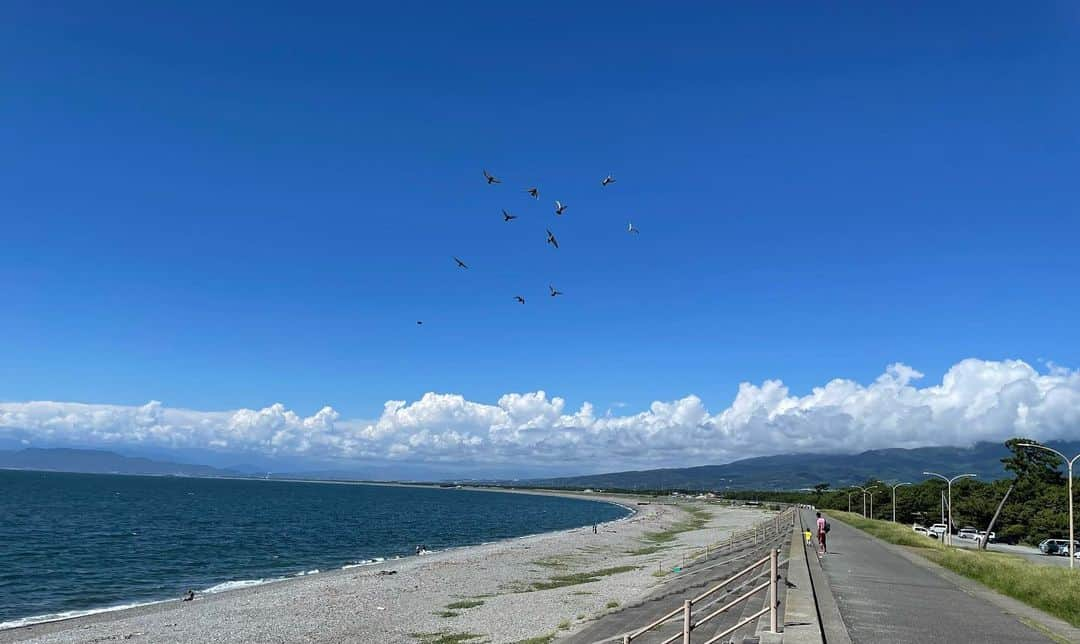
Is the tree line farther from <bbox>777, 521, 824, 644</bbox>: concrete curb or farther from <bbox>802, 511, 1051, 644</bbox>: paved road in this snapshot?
<bbox>777, 521, 824, 644</bbox>: concrete curb

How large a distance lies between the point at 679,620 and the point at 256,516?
104078 mm

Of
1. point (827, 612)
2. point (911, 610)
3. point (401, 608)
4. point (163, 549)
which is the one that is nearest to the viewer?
point (827, 612)

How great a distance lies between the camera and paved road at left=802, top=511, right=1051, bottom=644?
16.3 metres

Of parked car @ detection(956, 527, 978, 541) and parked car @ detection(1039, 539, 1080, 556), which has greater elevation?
parked car @ detection(1039, 539, 1080, 556)

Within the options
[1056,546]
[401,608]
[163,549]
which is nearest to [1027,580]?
[401,608]

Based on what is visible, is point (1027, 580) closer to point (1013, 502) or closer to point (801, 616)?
point (801, 616)

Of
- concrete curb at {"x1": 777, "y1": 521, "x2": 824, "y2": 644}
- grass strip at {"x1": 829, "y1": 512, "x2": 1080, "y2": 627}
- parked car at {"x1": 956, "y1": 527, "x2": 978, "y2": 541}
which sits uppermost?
concrete curb at {"x1": 777, "y1": 521, "x2": 824, "y2": 644}

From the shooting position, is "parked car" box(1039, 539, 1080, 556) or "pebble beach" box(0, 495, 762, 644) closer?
"pebble beach" box(0, 495, 762, 644)

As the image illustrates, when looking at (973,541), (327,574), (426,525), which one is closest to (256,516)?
(426,525)

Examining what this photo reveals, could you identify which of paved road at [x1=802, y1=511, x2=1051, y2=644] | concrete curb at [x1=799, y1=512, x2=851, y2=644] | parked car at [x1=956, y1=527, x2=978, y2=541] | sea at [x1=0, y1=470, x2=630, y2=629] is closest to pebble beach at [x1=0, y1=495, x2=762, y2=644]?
sea at [x1=0, y1=470, x2=630, y2=629]

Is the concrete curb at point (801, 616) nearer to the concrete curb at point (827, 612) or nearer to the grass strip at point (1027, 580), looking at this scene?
the concrete curb at point (827, 612)

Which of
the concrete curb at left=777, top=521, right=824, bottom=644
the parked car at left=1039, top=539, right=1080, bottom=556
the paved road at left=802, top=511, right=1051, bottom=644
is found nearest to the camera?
the concrete curb at left=777, top=521, right=824, bottom=644

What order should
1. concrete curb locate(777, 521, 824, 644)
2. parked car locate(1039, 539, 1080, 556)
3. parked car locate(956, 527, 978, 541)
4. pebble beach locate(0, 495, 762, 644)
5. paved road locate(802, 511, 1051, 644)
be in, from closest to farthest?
concrete curb locate(777, 521, 824, 644)
paved road locate(802, 511, 1051, 644)
pebble beach locate(0, 495, 762, 644)
parked car locate(1039, 539, 1080, 556)
parked car locate(956, 527, 978, 541)

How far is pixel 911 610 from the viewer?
64.7 feet
